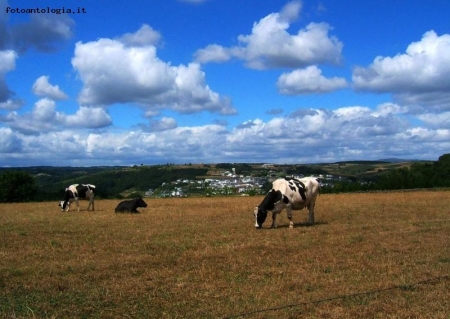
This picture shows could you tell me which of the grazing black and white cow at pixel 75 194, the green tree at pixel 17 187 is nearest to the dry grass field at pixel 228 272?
the grazing black and white cow at pixel 75 194

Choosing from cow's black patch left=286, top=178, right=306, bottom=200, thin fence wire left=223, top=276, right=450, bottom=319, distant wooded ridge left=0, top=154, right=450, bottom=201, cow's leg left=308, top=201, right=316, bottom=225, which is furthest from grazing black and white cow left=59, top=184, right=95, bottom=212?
thin fence wire left=223, top=276, right=450, bottom=319

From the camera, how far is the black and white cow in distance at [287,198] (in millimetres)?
21008

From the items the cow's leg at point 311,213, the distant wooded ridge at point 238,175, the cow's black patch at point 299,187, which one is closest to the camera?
the cow's black patch at point 299,187

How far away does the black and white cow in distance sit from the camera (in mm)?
21008

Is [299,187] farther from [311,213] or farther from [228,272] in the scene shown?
[228,272]

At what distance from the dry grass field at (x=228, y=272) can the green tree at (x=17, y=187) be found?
46.9 metres

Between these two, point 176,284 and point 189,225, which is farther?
point 189,225

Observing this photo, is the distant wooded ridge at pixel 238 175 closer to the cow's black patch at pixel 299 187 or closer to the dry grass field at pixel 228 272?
the cow's black patch at pixel 299 187

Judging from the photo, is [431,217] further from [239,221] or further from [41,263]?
[41,263]

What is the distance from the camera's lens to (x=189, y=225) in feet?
72.3

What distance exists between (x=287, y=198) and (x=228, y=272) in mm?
10288

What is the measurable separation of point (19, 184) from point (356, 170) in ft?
388

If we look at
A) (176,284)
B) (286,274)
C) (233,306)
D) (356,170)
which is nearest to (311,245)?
(286,274)

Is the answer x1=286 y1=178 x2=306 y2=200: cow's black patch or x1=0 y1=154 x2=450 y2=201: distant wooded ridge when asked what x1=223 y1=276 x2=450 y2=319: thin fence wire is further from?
x1=0 y1=154 x2=450 y2=201: distant wooded ridge
